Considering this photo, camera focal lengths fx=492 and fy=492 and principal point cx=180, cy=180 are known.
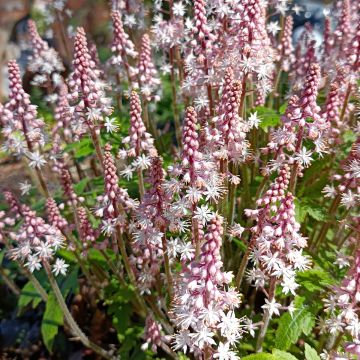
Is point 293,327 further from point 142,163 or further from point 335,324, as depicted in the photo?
point 142,163

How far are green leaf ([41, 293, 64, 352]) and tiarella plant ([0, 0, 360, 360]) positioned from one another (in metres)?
0.01

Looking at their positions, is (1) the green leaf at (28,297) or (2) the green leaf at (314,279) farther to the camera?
(1) the green leaf at (28,297)

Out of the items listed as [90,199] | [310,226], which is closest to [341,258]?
[310,226]

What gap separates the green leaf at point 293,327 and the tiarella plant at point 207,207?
0.03 ft

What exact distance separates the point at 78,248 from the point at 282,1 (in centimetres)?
357

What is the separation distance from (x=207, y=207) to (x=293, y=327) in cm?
126

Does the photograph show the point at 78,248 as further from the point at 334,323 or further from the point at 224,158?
the point at 334,323

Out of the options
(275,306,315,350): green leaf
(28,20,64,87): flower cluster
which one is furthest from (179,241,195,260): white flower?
(28,20,64,87): flower cluster

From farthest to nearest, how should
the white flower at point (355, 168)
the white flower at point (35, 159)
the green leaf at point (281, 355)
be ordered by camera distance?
1. the white flower at point (35, 159)
2. the white flower at point (355, 168)
3. the green leaf at point (281, 355)

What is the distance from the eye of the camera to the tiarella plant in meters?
3.34

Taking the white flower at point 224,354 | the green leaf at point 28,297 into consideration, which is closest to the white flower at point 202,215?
the white flower at point 224,354

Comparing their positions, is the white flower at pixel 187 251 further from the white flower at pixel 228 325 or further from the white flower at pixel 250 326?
the white flower at pixel 250 326

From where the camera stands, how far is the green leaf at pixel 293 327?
12.5 ft

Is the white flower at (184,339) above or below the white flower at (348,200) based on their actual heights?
below
